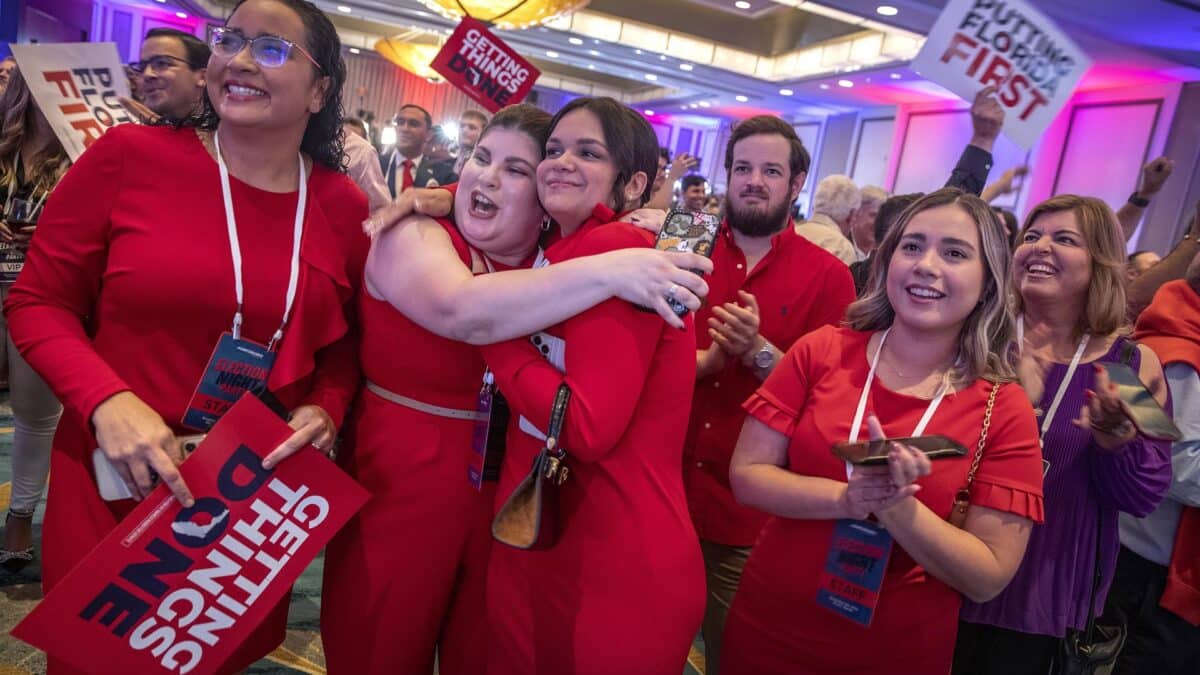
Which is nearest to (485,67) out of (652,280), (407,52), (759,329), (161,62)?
(161,62)

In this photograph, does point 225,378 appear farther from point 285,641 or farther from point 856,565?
point 285,641

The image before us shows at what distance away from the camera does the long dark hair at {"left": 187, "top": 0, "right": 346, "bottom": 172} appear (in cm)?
161

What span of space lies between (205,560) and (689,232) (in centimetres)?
Answer: 103

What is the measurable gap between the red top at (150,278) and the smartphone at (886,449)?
101 centimetres

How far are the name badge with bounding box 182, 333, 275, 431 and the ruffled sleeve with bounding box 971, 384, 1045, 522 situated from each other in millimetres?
1422

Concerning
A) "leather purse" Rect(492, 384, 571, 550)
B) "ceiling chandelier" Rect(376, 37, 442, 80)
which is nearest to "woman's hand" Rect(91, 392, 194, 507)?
"leather purse" Rect(492, 384, 571, 550)

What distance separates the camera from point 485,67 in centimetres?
548

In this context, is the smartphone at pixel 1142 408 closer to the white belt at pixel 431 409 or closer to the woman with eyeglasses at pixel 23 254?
the white belt at pixel 431 409

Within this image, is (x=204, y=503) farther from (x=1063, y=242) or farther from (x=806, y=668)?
(x=1063, y=242)

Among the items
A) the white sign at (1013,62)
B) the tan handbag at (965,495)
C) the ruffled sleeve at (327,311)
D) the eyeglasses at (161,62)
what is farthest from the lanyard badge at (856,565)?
the eyeglasses at (161,62)

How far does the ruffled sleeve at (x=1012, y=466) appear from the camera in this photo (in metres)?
1.54

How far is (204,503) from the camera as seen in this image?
140 cm

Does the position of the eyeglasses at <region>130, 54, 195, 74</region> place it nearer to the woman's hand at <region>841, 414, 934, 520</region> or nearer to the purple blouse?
the woman's hand at <region>841, 414, 934, 520</region>

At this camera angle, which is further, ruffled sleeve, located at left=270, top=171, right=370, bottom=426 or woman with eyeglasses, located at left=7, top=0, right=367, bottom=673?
ruffled sleeve, located at left=270, top=171, right=370, bottom=426
